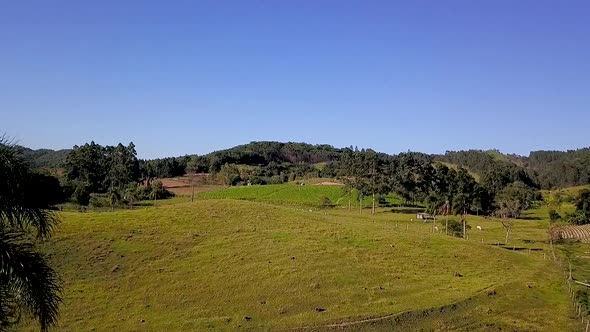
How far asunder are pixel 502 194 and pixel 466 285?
8651 centimetres

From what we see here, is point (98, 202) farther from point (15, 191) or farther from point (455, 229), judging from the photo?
point (15, 191)

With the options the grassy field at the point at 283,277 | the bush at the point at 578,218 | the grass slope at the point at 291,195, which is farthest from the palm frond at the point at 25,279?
the grass slope at the point at 291,195

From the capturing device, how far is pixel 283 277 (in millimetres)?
47562

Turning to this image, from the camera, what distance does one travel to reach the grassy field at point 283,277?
39000mm

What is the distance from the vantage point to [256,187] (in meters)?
160

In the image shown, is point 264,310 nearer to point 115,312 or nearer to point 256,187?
point 115,312

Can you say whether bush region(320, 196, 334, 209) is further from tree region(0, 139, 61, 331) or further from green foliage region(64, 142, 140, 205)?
tree region(0, 139, 61, 331)

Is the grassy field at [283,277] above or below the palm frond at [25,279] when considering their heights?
below

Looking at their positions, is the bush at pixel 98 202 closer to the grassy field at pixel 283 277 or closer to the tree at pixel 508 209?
the grassy field at pixel 283 277

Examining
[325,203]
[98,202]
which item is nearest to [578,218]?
[325,203]

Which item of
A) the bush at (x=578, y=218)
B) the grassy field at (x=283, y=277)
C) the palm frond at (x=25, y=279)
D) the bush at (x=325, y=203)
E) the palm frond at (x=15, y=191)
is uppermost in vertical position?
the palm frond at (x=15, y=191)

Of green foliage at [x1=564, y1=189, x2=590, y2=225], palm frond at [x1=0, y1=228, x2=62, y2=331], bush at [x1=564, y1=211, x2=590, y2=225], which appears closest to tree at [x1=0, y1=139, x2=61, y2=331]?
palm frond at [x1=0, y1=228, x2=62, y2=331]

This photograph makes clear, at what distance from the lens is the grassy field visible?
39000 millimetres

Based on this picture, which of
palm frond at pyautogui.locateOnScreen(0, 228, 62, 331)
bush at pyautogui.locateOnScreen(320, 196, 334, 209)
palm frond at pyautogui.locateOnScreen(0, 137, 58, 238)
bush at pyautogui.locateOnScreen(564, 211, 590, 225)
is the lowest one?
bush at pyautogui.locateOnScreen(564, 211, 590, 225)
